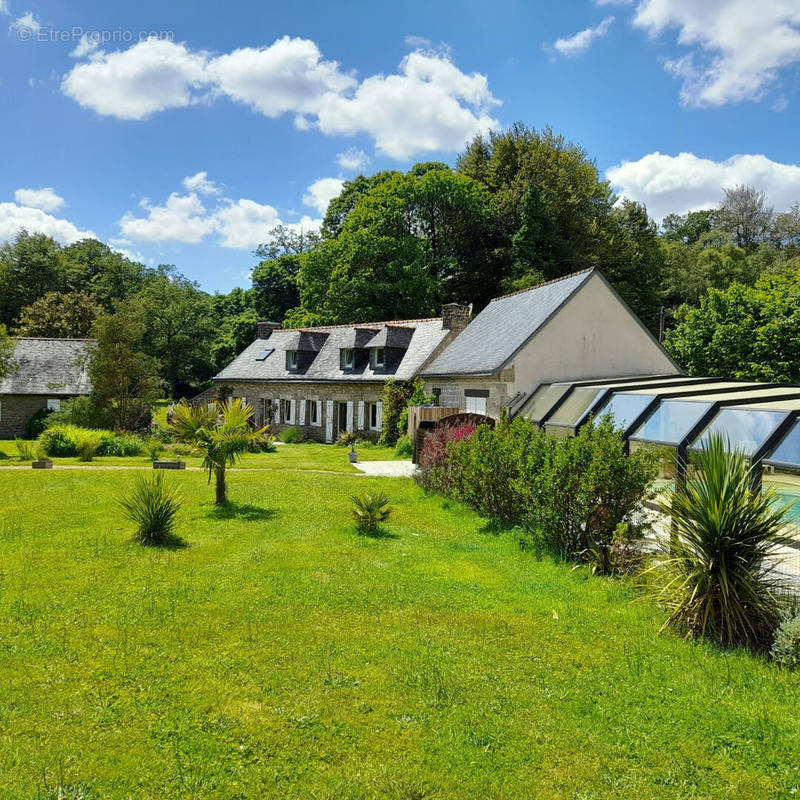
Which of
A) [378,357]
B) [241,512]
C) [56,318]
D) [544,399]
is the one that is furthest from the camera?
[56,318]

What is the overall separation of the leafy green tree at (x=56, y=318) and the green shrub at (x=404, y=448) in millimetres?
28968

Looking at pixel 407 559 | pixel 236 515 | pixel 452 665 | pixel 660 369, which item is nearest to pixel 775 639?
pixel 452 665

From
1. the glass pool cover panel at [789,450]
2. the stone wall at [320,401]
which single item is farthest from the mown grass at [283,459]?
the glass pool cover panel at [789,450]

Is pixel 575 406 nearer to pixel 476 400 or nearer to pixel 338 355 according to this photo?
pixel 476 400

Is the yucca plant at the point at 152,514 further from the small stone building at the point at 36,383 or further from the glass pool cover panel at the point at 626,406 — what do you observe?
the small stone building at the point at 36,383

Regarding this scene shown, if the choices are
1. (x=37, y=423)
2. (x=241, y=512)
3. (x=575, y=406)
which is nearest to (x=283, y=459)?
(x=241, y=512)

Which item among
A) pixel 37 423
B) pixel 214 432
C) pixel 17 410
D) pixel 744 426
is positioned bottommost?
pixel 37 423

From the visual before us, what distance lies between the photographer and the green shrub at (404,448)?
74.8 ft

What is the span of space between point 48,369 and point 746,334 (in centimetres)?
3223

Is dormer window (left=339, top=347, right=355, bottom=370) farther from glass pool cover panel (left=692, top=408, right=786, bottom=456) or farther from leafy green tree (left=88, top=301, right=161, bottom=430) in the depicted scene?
glass pool cover panel (left=692, top=408, right=786, bottom=456)

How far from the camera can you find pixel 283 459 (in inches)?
846

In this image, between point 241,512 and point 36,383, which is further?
point 36,383

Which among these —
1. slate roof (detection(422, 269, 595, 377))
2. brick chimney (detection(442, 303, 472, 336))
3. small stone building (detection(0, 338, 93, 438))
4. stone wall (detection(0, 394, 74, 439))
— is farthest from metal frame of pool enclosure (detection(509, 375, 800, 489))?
stone wall (detection(0, 394, 74, 439))

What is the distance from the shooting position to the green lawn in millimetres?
3877
